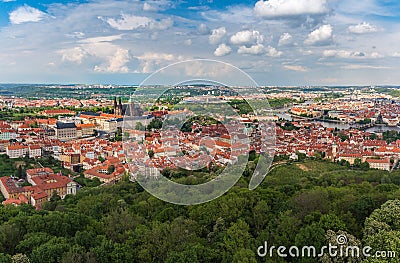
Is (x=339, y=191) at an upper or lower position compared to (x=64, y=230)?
upper

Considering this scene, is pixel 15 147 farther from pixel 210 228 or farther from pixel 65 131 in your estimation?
pixel 210 228

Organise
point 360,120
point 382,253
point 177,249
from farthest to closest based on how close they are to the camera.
→ point 360,120
point 177,249
point 382,253

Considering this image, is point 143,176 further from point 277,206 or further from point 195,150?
point 277,206

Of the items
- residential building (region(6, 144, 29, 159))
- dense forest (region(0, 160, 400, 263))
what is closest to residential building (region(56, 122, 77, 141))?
residential building (region(6, 144, 29, 159))

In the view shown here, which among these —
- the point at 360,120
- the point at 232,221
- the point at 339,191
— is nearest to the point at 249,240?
the point at 232,221

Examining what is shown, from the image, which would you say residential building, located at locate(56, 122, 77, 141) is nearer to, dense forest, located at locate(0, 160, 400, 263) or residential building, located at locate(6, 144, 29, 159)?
residential building, located at locate(6, 144, 29, 159)

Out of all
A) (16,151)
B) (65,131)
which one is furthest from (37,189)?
(65,131)

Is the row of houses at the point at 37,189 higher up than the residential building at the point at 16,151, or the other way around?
the residential building at the point at 16,151

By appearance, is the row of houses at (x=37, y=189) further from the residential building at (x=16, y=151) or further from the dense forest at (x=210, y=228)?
the residential building at (x=16, y=151)

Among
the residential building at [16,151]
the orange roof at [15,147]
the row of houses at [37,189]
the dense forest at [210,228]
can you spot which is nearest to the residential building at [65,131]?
the orange roof at [15,147]
